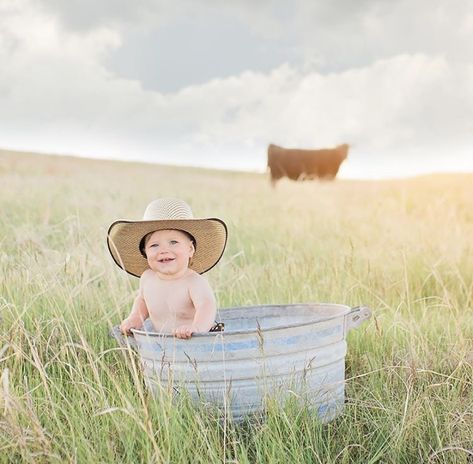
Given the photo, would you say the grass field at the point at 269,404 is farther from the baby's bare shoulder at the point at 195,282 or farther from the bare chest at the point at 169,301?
the baby's bare shoulder at the point at 195,282

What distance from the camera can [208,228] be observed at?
2883mm

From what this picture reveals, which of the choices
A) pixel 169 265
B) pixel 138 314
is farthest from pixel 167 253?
pixel 138 314

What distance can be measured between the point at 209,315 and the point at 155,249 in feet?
1.10

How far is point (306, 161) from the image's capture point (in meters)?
17.2

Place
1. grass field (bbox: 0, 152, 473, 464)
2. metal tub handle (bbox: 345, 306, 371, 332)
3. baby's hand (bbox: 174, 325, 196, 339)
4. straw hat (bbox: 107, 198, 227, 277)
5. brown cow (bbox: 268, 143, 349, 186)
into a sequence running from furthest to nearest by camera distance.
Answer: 1. brown cow (bbox: 268, 143, 349, 186)
2. straw hat (bbox: 107, 198, 227, 277)
3. metal tub handle (bbox: 345, 306, 371, 332)
4. baby's hand (bbox: 174, 325, 196, 339)
5. grass field (bbox: 0, 152, 473, 464)

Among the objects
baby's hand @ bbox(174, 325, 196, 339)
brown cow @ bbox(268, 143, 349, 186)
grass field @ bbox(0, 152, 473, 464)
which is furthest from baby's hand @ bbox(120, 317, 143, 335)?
brown cow @ bbox(268, 143, 349, 186)

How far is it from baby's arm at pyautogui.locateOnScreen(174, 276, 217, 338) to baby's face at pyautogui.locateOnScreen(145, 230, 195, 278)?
0.29 ft

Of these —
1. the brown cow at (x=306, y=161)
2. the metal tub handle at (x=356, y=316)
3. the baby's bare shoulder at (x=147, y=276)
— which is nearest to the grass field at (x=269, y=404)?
the metal tub handle at (x=356, y=316)

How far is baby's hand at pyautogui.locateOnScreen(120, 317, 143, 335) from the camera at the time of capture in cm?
275

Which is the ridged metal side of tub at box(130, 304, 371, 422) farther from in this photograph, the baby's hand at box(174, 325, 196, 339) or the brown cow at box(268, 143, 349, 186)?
the brown cow at box(268, 143, 349, 186)

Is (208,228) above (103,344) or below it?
above

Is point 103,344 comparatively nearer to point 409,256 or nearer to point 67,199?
point 409,256

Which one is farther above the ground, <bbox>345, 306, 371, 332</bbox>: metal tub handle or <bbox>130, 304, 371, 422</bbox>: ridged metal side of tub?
<bbox>345, 306, 371, 332</bbox>: metal tub handle

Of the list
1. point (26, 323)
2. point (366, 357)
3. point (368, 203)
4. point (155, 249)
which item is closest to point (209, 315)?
point (155, 249)
